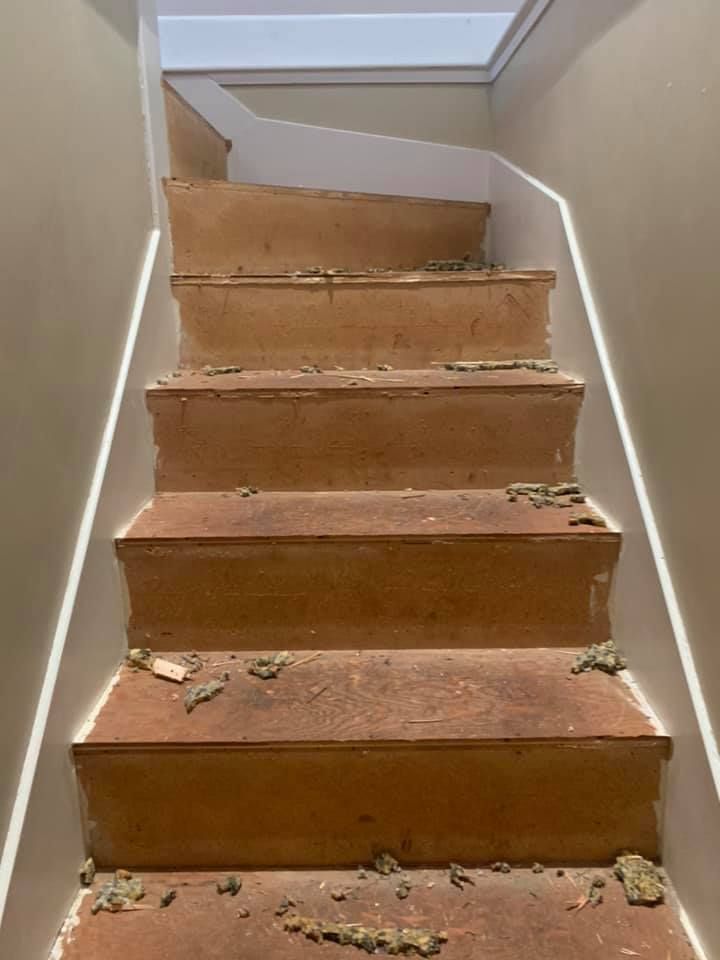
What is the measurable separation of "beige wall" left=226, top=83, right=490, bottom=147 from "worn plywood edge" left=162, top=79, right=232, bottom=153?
164 millimetres

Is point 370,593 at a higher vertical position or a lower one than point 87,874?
higher

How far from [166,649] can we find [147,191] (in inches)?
36.3

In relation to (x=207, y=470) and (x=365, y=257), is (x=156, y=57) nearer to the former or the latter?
(x=365, y=257)

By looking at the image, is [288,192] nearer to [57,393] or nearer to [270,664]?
[57,393]

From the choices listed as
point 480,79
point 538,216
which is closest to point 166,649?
point 538,216

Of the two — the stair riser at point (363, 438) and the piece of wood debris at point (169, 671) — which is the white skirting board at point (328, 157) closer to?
the stair riser at point (363, 438)

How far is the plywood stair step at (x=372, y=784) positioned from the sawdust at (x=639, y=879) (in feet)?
0.07

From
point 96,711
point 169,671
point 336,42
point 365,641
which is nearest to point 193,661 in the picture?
point 169,671

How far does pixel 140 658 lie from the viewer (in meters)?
1.11

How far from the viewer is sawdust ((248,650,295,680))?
3.49 feet

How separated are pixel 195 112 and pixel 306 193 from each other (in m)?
0.39

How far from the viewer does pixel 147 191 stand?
1.40 meters

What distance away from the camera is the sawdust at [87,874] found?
0.92m

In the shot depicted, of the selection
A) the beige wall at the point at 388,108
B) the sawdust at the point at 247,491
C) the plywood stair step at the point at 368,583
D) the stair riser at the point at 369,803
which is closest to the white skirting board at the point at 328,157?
the beige wall at the point at 388,108
